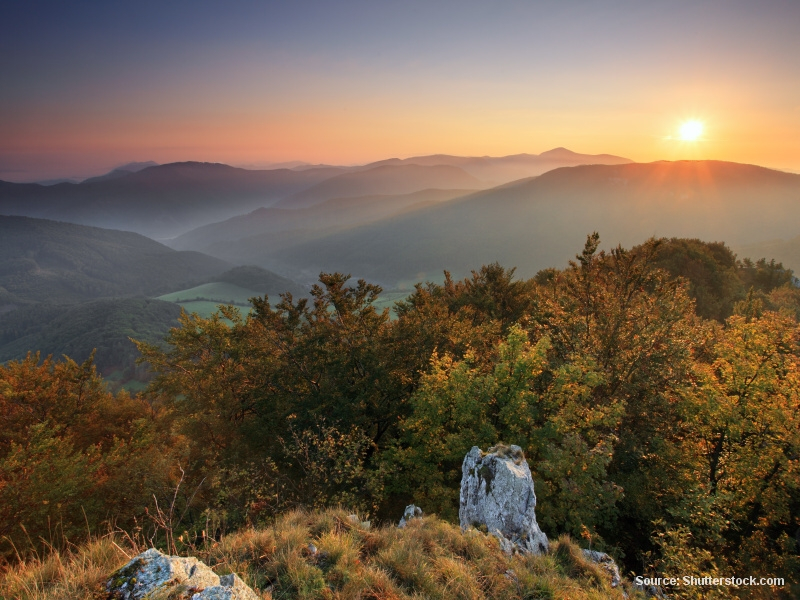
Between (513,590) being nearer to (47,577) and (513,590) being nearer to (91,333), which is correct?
(47,577)

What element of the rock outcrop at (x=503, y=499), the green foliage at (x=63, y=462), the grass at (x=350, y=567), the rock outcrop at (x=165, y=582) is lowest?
the green foliage at (x=63, y=462)

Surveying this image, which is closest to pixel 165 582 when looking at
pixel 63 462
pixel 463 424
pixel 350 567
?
pixel 350 567

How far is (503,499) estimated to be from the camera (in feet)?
40.1

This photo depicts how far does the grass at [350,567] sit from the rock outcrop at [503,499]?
1283 mm

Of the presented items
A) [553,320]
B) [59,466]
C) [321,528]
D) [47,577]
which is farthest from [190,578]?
[59,466]

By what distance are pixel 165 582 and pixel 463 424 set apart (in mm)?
15094

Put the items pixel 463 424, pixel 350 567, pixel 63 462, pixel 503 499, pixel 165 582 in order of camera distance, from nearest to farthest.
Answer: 1. pixel 165 582
2. pixel 350 567
3. pixel 503 499
4. pixel 463 424
5. pixel 63 462

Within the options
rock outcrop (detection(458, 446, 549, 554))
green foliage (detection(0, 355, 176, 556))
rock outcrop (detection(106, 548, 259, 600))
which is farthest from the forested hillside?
rock outcrop (detection(106, 548, 259, 600))

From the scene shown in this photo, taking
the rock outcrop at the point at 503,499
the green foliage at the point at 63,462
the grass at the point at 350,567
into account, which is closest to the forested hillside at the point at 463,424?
the green foliage at the point at 63,462

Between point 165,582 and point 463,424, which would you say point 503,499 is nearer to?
point 463,424

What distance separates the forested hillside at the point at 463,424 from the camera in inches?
555

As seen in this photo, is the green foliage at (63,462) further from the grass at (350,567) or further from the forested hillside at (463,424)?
the grass at (350,567)

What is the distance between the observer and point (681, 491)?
14266 mm

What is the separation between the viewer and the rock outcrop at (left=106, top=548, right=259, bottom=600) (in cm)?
532
